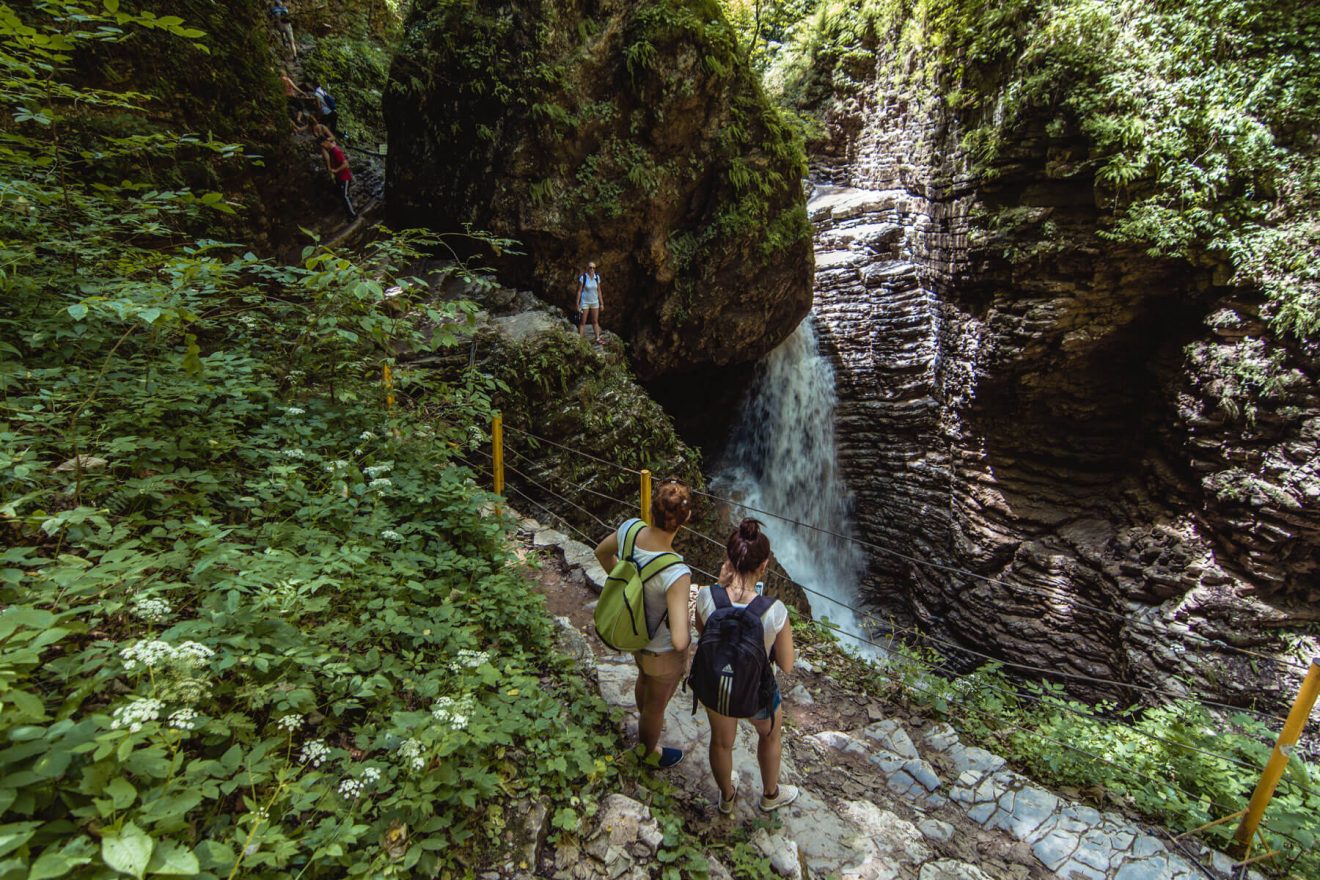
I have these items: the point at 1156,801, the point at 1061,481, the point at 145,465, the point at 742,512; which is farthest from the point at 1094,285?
the point at 145,465

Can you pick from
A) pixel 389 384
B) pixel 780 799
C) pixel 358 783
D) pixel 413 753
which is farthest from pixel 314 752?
pixel 389 384

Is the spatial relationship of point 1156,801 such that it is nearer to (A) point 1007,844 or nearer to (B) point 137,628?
(A) point 1007,844

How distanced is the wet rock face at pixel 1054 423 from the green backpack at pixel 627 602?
789 centimetres

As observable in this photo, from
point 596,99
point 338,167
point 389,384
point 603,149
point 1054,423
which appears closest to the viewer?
point 389,384

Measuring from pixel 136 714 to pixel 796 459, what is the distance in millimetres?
11938

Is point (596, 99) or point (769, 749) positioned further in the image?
point (596, 99)

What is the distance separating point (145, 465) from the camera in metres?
2.53

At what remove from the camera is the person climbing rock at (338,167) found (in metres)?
8.30

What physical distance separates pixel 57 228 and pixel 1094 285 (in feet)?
42.2

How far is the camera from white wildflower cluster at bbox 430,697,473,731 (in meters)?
1.89

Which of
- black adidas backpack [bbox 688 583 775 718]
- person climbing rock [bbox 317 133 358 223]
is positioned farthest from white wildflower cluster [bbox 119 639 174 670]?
person climbing rock [bbox 317 133 358 223]

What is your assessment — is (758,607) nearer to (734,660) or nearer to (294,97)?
(734,660)

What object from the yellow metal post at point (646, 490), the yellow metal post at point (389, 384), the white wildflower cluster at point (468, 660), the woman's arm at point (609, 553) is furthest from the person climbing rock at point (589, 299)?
the white wildflower cluster at point (468, 660)

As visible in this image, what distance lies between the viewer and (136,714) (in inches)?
53.1
